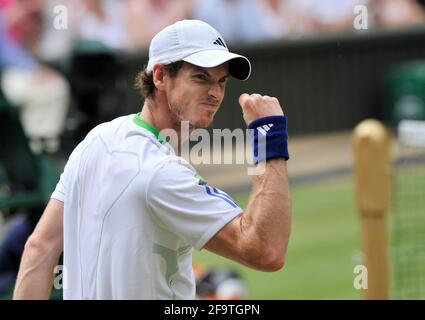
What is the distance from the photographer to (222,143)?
566 centimetres

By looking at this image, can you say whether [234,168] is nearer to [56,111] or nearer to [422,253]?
[56,111]

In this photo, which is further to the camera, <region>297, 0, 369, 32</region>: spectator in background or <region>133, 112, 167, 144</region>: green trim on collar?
<region>297, 0, 369, 32</region>: spectator in background

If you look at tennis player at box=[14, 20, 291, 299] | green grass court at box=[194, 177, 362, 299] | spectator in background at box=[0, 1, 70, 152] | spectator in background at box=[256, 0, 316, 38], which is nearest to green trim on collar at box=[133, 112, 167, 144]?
tennis player at box=[14, 20, 291, 299]

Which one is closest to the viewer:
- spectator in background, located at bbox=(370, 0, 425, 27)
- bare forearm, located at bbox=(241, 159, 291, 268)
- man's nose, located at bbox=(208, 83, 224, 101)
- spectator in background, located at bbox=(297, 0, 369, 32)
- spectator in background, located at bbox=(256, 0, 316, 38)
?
bare forearm, located at bbox=(241, 159, 291, 268)

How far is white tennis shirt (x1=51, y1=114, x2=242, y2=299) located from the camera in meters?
3.82

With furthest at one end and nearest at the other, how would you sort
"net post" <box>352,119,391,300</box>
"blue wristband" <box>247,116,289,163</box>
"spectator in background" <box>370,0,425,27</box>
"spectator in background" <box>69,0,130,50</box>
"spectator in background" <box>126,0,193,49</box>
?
1. "spectator in background" <box>370,0,425,27</box>
2. "spectator in background" <box>126,0,193,49</box>
3. "spectator in background" <box>69,0,130,50</box>
4. "net post" <box>352,119,391,300</box>
5. "blue wristband" <box>247,116,289,163</box>

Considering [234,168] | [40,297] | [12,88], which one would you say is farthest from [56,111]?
[40,297]

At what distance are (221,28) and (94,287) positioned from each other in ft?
36.4

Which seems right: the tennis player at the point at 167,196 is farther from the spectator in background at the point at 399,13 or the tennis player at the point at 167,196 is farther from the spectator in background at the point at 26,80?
the spectator in background at the point at 399,13

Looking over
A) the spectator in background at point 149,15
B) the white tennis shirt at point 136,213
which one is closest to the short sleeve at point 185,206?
the white tennis shirt at point 136,213

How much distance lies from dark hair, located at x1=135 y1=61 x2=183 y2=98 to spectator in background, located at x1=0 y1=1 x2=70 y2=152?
23.0 ft

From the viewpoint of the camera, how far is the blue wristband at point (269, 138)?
384cm

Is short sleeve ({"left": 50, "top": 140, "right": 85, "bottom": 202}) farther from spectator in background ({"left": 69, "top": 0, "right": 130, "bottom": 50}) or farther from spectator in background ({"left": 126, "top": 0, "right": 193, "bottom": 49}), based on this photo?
spectator in background ({"left": 126, "top": 0, "right": 193, "bottom": 49})

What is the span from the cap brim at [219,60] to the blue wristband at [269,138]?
8.9 inches
